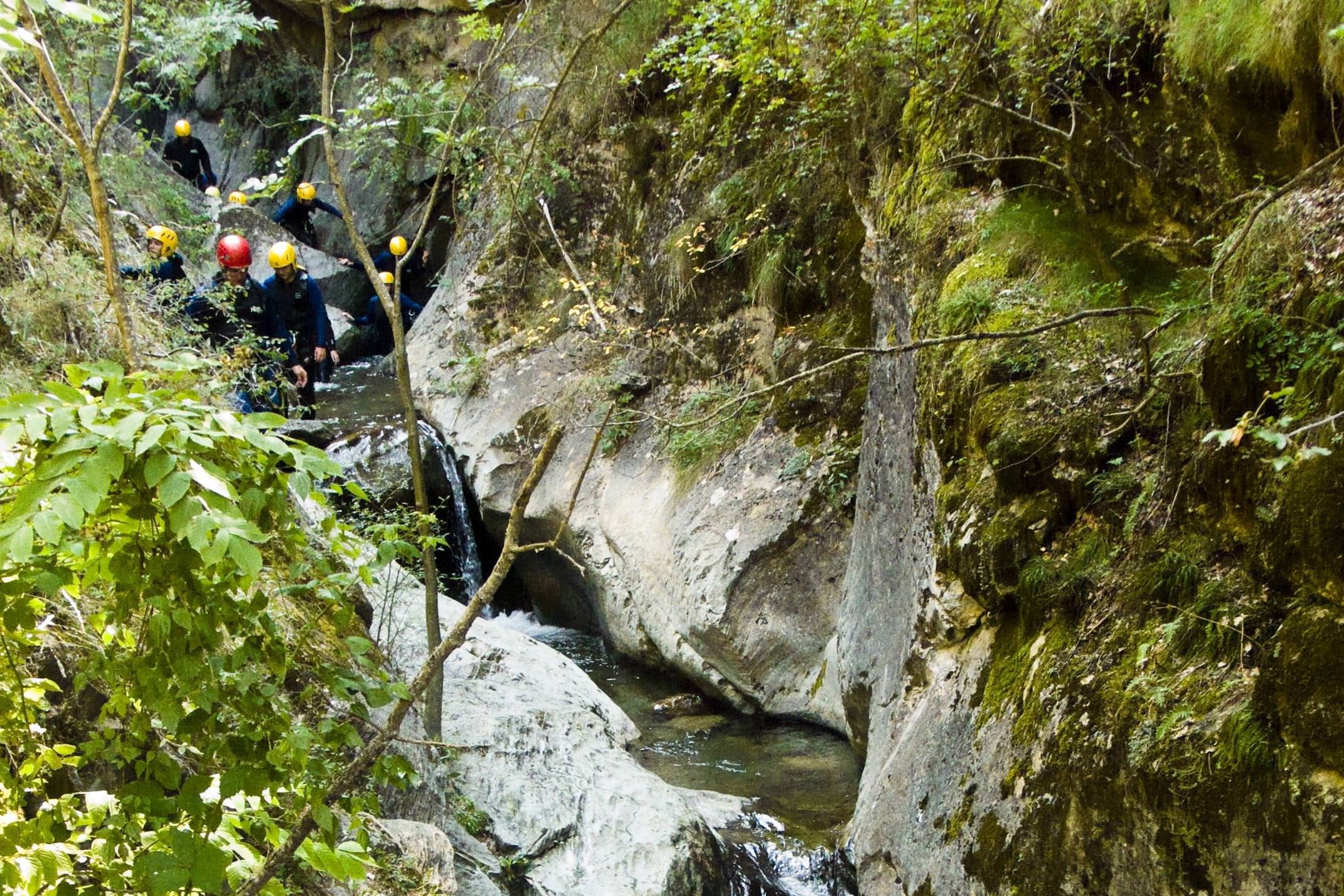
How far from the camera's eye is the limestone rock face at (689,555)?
23.4 feet

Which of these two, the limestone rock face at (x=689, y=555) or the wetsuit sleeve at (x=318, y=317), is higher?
the wetsuit sleeve at (x=318, y=317)

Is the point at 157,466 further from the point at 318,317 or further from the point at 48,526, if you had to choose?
the point at 318,317

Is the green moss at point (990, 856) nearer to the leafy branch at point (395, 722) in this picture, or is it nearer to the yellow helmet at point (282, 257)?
the leafy branch at point (395, 722)

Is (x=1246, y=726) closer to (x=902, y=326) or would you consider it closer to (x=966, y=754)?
(x=966, y=754)

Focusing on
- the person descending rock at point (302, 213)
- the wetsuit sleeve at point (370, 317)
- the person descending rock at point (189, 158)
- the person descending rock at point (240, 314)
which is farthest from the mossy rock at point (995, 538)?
the person descending rock at point (189, 158)

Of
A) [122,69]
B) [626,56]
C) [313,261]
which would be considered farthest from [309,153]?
[122,69]

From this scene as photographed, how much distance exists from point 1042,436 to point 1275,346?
112cm

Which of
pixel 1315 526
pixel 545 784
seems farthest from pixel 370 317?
pixel 1315 526

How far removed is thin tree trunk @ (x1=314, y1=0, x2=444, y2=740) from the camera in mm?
4453

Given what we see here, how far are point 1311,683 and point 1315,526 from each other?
0.45 m

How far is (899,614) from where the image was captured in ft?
16.9

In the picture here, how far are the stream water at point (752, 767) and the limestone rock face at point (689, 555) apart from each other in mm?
178

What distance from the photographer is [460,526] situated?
10.2 m

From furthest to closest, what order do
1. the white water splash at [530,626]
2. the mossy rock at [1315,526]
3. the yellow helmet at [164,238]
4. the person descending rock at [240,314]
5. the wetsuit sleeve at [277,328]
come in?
the white water splash at [530,626] < the wetsuit sleeve at [277,328] < the yellow helmet at [164,238] < the person descending rock at [240,314] < the mossy rock at [1315,526]
